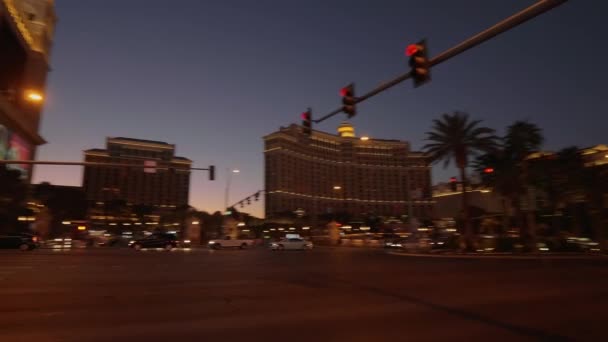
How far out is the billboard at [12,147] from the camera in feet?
176

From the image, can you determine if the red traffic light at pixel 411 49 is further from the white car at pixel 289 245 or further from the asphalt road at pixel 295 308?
the white car at pixel 289 245

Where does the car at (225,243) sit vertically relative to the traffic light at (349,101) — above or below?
below

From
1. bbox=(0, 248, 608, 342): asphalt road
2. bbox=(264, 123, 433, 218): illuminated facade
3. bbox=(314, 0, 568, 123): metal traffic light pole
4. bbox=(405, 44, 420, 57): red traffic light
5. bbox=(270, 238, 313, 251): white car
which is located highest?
bbox=(264, 123, 433, 218): illuminated facade

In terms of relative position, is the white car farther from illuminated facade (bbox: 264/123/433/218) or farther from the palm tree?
illuminated facade (bbox: 264/123/433/218)

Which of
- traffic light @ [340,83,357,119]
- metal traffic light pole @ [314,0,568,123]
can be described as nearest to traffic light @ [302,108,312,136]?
traffic light @ [340,83,357,119]

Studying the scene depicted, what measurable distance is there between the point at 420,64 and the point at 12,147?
67.1m

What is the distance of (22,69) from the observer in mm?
67188

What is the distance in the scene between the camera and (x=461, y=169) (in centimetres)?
3672

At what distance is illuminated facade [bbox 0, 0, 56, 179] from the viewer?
57875 mm

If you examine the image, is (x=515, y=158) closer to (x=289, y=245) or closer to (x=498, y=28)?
(x=289, y=245)

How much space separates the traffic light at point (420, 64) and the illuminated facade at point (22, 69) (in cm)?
5271

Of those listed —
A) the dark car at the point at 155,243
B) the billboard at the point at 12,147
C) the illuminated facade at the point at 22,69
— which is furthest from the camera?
the illuminated facade at the point at 22,69


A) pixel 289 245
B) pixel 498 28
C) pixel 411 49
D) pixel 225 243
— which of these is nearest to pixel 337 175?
pixel 289 245

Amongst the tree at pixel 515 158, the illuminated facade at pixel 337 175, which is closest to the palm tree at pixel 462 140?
the tree at pixel 515 158
